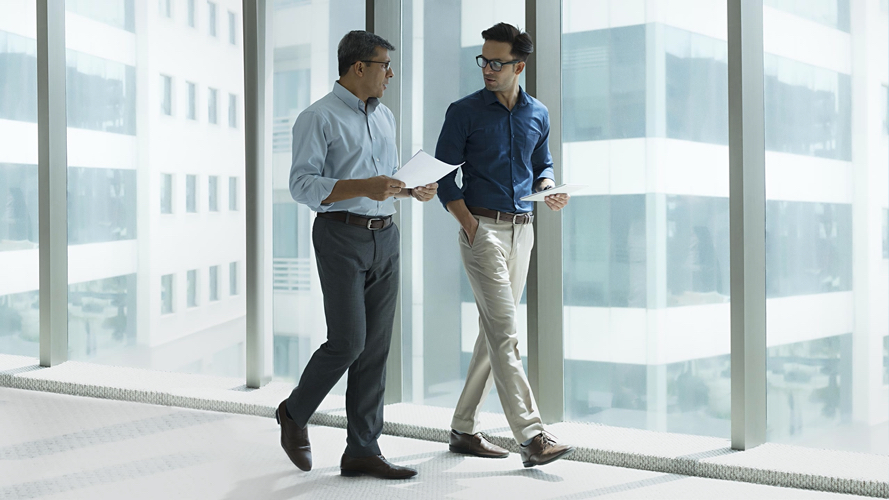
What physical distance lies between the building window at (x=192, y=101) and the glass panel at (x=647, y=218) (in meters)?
1.80

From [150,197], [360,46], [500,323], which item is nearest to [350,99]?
[360,46]

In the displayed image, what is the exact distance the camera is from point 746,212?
2.36m

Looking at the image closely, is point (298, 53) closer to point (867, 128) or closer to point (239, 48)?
point (239, 48)

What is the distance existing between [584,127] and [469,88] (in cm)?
50

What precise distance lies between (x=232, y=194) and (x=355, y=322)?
1.57 meters

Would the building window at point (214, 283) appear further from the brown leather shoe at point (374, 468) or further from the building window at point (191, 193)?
the brown leather shoe at point (374, 468)

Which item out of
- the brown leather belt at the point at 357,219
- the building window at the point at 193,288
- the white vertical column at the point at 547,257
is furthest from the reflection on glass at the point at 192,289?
the white vertical column at the point at 547,257

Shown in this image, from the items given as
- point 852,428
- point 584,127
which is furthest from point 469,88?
point 852,428

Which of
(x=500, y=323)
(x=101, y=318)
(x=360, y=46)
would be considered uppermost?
(x=360, y=46)

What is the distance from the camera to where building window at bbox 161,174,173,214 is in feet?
11.7

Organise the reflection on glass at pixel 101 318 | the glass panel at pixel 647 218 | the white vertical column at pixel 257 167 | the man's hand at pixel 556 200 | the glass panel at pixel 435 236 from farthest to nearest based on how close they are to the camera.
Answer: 1. the reflection on glass at pixel 101 318
2. the white vertical column at pixel 257 167
3. the glass panel at pixel 435 236
4. the glass panel at pixel 647 218
5. the man's hand at pixel 556 200

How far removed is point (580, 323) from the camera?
2777 mm

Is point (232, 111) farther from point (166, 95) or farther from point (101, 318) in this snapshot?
point (101, 318)

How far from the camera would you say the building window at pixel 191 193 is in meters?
3.52
